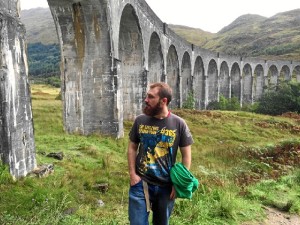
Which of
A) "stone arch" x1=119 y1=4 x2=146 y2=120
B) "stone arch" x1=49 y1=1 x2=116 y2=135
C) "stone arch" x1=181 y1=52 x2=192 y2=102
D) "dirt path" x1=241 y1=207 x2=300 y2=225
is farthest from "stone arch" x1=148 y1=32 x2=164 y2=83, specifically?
"dirt path" x1=241 y1=207 x2=300 y2=225

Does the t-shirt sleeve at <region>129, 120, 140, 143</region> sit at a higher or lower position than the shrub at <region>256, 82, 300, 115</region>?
higher

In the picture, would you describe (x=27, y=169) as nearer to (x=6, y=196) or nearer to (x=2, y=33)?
(x=6, y=196)

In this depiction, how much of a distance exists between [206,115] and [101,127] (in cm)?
1102

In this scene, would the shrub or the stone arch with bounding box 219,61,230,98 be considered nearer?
the shrub

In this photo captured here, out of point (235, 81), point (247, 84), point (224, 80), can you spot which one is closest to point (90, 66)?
point (224, 80)

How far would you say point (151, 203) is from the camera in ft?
11.3

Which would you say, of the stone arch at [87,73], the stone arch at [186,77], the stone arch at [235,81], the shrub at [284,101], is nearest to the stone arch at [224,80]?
the stone arch at [235,81]

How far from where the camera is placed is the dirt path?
4773mm

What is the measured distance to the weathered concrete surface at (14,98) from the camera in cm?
581

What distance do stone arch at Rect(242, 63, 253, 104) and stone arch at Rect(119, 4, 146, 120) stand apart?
32.7 m

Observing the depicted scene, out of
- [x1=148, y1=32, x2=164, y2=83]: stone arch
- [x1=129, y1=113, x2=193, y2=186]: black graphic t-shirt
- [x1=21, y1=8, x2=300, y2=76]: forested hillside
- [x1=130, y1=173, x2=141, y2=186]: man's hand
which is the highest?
[x1=21, y1=8, x2=300, y2=76]: forested hillside

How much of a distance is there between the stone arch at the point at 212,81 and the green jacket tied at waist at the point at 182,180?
36164mm

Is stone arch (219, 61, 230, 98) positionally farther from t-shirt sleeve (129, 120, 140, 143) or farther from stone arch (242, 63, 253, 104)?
t-shirt sleeve (129, 120, 140, 143)

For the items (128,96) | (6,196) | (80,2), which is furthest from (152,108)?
(128,96)
